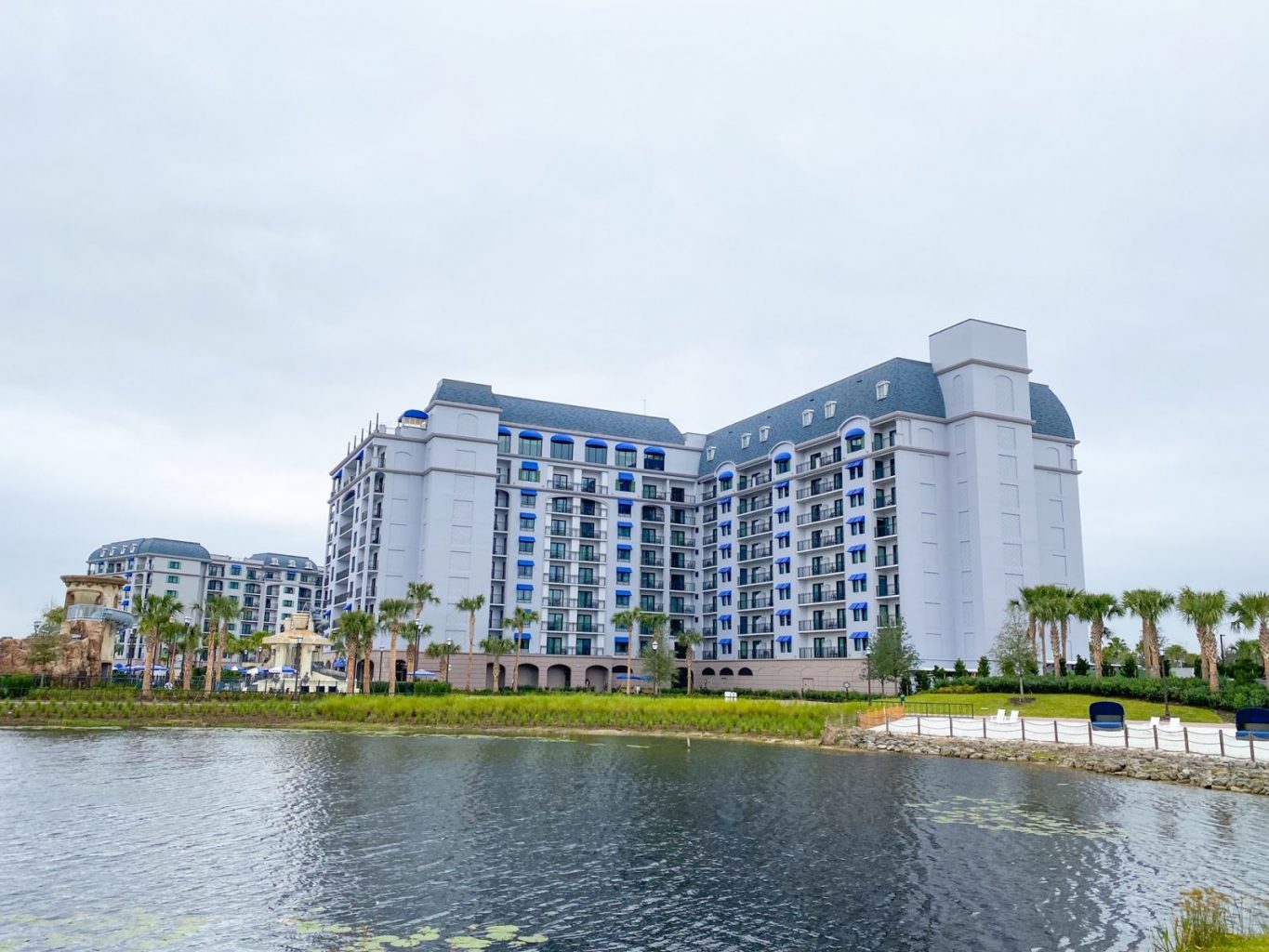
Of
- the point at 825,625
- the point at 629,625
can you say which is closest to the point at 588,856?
the point at 825,625

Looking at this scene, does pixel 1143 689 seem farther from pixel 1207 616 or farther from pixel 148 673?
pixel 148 673

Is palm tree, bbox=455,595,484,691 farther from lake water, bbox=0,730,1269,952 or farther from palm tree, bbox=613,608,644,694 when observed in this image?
lake water, bbox=0,730,1269,952

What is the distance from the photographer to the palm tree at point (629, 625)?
98312 millimetres

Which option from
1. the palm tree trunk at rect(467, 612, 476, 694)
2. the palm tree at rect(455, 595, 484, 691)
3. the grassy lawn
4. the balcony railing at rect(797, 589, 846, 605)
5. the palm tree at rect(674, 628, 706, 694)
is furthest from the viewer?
the palm tree at rect(674, 628, 706, 694)

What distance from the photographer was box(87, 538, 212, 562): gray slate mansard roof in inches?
6796

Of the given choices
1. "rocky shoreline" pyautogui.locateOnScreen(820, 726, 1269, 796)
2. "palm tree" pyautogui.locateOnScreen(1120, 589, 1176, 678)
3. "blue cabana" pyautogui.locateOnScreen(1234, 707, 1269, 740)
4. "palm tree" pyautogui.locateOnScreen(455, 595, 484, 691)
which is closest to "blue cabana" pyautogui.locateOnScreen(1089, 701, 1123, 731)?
"rocky shoreline" pyautogui.locateOnScreen(820, 726, 1269, 796)

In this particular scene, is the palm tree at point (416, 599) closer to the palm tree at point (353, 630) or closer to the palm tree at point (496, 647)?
the palm tree at point (353, 630)

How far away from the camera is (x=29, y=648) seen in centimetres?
8275

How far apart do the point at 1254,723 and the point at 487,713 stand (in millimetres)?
40693

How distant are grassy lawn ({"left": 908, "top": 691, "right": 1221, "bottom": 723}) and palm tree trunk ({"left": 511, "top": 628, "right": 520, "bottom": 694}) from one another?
38013 mm

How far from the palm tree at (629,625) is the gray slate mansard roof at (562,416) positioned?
72.0 ft

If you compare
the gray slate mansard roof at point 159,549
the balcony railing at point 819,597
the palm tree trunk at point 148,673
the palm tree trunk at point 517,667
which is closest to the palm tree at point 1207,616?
the balcony railing at point 819,597

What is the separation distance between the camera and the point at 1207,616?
61.5m

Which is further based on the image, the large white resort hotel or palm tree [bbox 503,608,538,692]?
palm tree [bbox 503,608,538,692]
